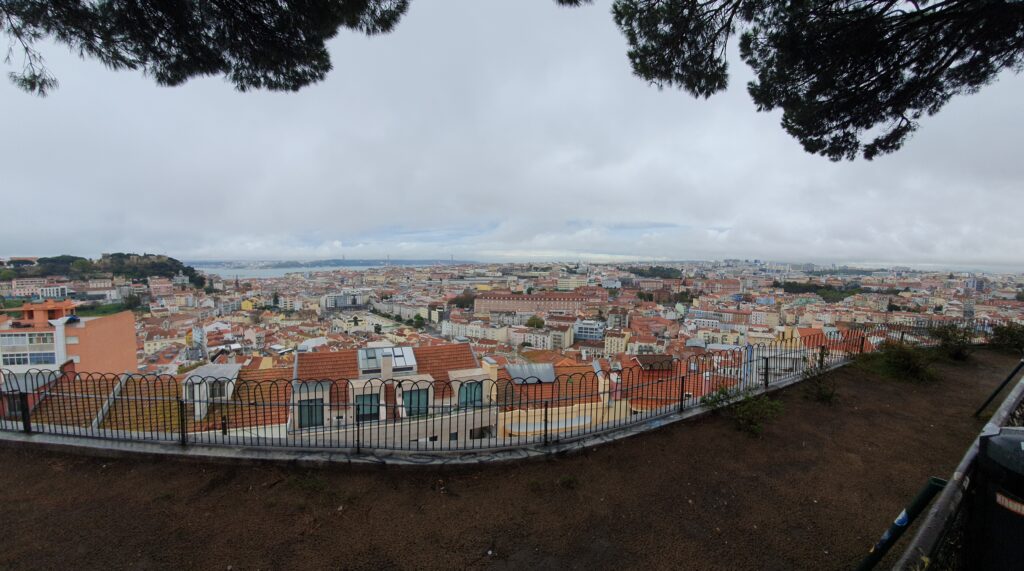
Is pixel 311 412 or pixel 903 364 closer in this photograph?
pixel 903 364

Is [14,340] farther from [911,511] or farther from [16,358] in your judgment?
[911,511]

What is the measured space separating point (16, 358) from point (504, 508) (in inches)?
709

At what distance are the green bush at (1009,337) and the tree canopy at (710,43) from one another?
6498mm

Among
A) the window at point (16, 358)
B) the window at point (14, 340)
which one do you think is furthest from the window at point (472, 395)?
the window at point (16, 358)

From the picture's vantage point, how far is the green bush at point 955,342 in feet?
25.0

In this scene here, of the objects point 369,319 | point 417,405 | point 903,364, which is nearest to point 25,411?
point 417,405

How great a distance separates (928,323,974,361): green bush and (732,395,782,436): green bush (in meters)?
5.97

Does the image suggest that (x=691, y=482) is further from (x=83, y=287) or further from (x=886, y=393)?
(x=83, y=287)

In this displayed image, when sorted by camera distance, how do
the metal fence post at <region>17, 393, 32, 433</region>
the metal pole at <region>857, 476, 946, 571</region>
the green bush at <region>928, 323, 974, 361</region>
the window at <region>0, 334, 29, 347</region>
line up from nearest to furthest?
1. the metal pole at <region>857, 476, 946, 571</region>
2. the metal fence post at <region>17, 393, 32, 433</region>
3. the green bush at <region>928, 323, 974, 361</region>
4. the window at <region>0, 334, 29, 347</region>

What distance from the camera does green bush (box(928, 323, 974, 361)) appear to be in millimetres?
7629

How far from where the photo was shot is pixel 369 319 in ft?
197

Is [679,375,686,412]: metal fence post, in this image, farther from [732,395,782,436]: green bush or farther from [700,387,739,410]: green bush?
[732,395,782,436]: green bush

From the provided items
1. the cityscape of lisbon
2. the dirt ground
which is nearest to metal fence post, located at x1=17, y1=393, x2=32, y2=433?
the dirt ground

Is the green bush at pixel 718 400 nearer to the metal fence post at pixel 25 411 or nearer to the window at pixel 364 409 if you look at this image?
the window at pixel 364 409
